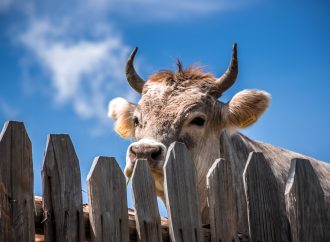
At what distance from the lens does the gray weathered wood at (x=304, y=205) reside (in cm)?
409

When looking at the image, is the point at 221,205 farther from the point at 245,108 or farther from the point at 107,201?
the point at 245,108

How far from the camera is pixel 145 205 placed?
141 inches

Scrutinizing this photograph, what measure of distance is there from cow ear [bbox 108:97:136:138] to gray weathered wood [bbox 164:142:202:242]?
480cm

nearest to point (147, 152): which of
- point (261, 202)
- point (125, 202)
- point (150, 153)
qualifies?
point (150, 153)

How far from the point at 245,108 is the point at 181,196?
14.7 ft

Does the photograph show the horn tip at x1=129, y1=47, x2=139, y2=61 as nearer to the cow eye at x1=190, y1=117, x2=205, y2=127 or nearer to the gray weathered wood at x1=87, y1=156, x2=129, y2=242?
the cow eye at x1=190, y1=117, x2=205, y2=127

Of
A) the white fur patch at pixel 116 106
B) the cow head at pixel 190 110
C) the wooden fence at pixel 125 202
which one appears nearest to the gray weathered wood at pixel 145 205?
the wooden fence at pixel 125 202

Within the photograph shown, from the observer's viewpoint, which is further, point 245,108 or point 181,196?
point 245,108

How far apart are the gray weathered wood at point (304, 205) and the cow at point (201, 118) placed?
8.97ft

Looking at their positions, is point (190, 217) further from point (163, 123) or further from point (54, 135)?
point (163, 123)

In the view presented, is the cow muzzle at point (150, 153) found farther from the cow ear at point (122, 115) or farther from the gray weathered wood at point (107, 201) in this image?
the gray weathered wood at point (107, 201)

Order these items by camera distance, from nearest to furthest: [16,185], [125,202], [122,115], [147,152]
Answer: [16,185] → [125,202] → [147,152] → [122,115]

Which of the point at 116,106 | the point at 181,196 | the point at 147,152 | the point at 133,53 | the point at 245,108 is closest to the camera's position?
the point at 181,196

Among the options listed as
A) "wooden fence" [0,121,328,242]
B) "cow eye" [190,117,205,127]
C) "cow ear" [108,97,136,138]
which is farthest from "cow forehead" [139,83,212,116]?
"wooden fence" [0,121,328,242]
